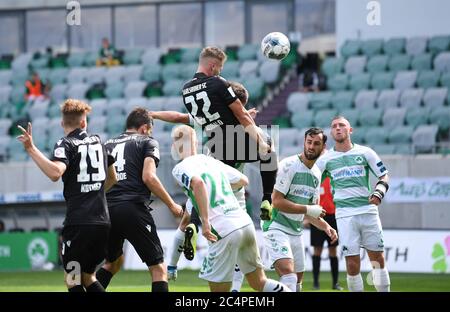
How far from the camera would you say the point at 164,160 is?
81.1ft

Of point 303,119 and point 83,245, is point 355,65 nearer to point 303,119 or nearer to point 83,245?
point 303,119

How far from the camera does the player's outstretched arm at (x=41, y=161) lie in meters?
9.64

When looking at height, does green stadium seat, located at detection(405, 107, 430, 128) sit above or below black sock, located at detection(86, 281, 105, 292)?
above

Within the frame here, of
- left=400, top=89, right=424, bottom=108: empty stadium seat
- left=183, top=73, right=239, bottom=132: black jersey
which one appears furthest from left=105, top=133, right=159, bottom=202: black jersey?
left=400, top=89, right=424, bottom=108: empty stadium seat

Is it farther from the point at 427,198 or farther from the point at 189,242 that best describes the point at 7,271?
the point at 189,242

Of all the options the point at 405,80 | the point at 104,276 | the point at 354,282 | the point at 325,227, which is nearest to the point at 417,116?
the point at 405,80

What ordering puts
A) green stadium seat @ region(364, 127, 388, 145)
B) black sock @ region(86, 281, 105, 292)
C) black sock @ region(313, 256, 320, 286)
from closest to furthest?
black sock @ region(86, 281, 105, 292) < black sock @ region(313, 256, 320, 286) < green stadium seat @ region(364, 127, 388, 145)

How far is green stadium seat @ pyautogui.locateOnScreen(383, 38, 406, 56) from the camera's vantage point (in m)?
28.6

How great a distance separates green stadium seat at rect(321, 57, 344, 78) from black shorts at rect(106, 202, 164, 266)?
17.8m

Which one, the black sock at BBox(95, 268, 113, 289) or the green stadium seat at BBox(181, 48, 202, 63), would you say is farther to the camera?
the green stadium seat at BBox(181, 48, 202, 63)

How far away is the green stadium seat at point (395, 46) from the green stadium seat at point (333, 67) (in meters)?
1.27

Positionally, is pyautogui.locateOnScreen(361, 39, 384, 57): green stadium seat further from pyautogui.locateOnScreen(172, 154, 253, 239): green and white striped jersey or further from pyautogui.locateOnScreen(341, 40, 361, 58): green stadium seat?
pyautogui.locateOnScreen(172, 154, 253, 239): green and white striped jersey

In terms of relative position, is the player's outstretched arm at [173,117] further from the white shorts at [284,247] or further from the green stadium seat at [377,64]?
the green stadium seat at [377,64]
